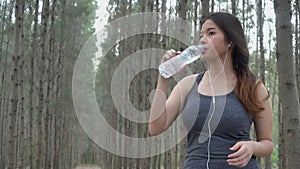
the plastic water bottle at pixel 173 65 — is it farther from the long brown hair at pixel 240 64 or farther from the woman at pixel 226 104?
the long brown hair at pixel 240 64

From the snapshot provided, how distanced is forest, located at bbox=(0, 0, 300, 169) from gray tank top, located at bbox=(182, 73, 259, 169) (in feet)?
1.20

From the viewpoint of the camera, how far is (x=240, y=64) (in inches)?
62.1

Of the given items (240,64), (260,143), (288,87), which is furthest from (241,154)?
(288,87)

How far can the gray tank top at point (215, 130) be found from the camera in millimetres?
1401

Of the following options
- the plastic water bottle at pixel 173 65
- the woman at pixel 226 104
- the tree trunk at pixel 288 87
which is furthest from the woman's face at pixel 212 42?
the tree trunk at pixel 288 87

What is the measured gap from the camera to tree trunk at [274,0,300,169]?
3.09m

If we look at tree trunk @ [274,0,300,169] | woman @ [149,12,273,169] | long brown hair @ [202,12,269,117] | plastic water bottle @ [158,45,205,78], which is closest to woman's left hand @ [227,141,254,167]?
woman @ [149,12,273,169]

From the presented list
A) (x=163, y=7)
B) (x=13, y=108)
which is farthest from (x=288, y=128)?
(x=163, y=7)

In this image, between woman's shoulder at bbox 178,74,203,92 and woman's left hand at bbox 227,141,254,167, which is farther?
woman's shoulder at bbox 178,74,203,92

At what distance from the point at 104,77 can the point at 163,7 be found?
10996mm

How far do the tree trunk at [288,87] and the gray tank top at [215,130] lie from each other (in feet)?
5.85

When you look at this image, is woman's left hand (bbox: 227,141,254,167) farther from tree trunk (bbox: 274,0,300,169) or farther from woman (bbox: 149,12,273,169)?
tree trunk (bbox: 274,0,300,169)

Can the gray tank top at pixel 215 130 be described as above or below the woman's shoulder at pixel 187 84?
below

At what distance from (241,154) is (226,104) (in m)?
0.21
